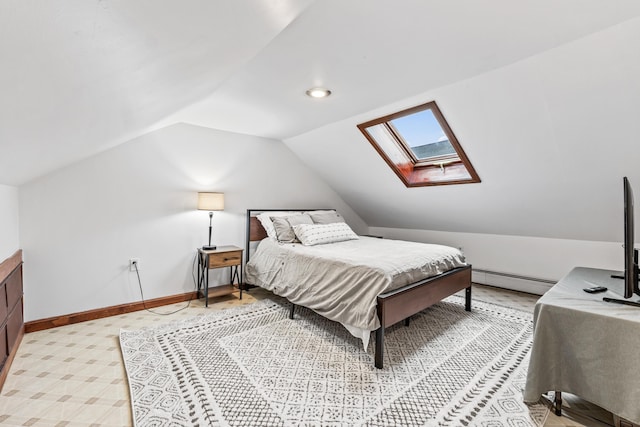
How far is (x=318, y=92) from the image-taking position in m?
2.63

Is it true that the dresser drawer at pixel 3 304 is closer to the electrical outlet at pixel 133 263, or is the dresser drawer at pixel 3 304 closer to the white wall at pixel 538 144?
the electrical outlet at pixel 133 263

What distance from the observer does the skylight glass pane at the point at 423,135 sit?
3242 mm

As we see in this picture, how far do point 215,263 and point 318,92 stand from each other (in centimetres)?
213

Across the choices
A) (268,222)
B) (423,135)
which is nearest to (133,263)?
(268,222)

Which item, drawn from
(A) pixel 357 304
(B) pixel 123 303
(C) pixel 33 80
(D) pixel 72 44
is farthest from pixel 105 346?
(D) pixel 72 44

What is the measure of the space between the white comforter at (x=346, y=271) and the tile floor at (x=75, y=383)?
1146 mm

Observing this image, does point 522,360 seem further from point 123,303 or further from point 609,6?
point 123,303

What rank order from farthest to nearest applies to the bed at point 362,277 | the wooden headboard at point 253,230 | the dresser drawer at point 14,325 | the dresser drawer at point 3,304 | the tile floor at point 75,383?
the wooden headboard at point 253,230
the bed at point 362,277
the dresser drawer at point 14,325
the dresser drawer at point 3,304
the tile floor at point 75,383

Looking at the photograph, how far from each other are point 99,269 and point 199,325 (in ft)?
3.94

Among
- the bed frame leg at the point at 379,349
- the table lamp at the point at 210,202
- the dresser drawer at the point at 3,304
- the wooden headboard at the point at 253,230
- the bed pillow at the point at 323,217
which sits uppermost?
the table lamp at the point at 210,202

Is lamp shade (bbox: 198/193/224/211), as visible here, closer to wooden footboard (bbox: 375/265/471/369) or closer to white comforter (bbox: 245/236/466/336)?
white comforter (bbox: 245/236/466/336)

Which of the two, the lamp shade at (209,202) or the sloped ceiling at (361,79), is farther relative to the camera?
the lamp shade at (209,202)

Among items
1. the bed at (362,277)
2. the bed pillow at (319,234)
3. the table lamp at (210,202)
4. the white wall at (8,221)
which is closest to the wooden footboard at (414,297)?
the bed at (362,277)

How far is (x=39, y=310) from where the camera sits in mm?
2756
